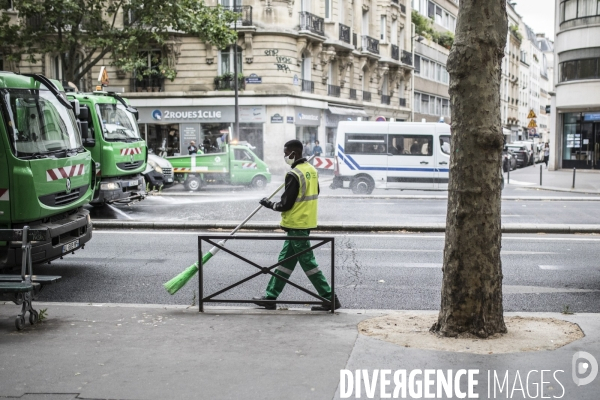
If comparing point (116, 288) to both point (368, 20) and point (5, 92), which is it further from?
point (368, 20)

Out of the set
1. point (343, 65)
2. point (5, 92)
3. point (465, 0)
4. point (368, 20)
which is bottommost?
point (5, 92)

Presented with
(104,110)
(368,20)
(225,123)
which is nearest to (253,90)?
(225,123)

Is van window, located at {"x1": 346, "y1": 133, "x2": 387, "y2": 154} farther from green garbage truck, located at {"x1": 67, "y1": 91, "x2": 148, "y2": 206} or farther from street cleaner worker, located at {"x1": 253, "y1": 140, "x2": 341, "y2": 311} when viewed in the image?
street cleaner worker, located at {"x1": 253, "y1": 140, "x2": 341, "y2": 311}

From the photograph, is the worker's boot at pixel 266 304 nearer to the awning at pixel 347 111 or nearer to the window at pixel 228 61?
the window at pixel 228 61

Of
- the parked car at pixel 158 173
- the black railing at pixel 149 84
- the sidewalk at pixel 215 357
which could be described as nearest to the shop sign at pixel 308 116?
the black railing at pixel 149 84

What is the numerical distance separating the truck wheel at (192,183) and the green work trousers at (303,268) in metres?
18.4

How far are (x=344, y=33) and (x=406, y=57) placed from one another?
40.3 feet

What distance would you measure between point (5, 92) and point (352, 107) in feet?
125

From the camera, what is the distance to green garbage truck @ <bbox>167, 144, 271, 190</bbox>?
25.9 meters

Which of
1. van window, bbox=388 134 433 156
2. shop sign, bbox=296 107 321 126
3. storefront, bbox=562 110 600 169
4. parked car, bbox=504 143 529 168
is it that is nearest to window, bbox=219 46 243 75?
shop sign, bbox=296 107 321 126

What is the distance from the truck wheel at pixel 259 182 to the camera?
2623 centimetres

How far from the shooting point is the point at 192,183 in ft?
84.9

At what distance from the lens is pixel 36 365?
571 centimetres

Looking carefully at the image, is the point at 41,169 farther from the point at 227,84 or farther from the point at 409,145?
the point at 227,84
